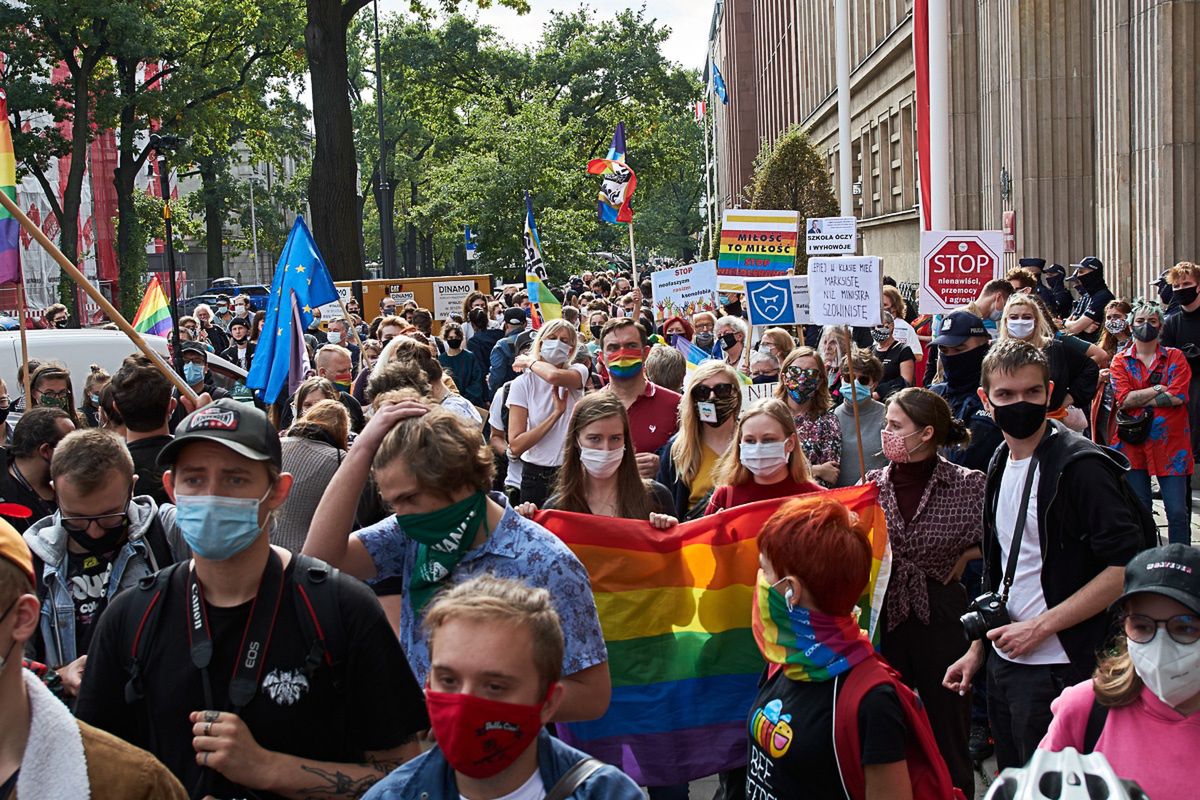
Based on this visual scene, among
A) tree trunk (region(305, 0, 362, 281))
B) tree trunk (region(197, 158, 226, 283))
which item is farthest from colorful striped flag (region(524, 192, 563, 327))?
tree trunk (region(197, 158, 226, 283))

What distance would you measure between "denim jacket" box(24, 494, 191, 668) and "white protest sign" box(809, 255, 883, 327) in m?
6.20

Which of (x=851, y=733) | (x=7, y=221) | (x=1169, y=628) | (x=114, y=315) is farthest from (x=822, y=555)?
(x=7, y=221)

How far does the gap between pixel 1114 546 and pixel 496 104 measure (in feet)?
132

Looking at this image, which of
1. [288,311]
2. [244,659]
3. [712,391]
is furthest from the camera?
[288,311]

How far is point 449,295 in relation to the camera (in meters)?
27.8

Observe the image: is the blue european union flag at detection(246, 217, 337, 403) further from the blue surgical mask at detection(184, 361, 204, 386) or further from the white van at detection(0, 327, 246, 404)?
the white van at detection(0, 327, 246, 404)

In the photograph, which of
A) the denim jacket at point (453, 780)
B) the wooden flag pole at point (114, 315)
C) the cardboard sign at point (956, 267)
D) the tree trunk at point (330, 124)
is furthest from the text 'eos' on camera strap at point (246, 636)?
the tree trunk at point (330, 124)

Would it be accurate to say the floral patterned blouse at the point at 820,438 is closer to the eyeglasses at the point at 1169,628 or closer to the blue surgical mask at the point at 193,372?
the eyeglasses at the point at 1169,628

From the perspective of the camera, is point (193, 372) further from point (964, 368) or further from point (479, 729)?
point (479, 729)

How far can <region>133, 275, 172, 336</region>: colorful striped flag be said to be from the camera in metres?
15.8

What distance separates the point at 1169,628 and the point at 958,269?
987 cm

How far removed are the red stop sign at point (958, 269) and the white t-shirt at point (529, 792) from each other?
10.7 meters

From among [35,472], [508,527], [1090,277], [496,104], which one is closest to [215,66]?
[496,104]

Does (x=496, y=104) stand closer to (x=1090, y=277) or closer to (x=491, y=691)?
(x=1090, y=277)
